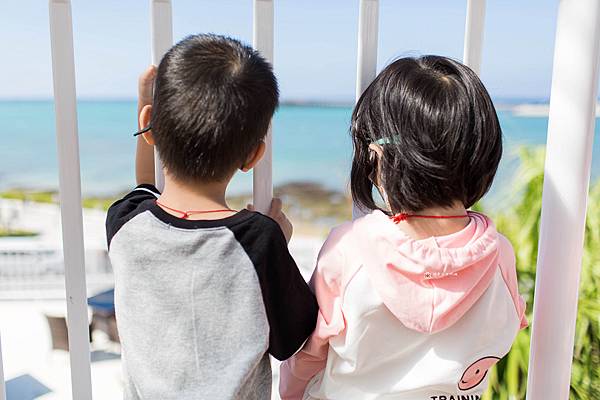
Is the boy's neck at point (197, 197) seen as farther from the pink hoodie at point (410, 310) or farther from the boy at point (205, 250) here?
the pink hoodie at point (410, 310)

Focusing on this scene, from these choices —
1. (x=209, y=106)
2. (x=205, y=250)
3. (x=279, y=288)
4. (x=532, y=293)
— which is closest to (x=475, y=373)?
(x=279, y=288)

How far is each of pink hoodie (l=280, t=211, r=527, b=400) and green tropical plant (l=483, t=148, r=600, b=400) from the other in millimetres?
1080

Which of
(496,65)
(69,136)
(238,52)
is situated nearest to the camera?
(238,52)

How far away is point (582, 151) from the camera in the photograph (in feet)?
3.16

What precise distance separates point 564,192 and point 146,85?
712 millimetres

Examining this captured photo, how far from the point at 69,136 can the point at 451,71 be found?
0.60 m

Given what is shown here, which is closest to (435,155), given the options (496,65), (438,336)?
(438,336)

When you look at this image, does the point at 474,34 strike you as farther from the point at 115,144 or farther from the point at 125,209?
the point at 115,144

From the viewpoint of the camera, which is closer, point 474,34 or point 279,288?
point 279,288

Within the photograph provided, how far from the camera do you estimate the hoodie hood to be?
81cm

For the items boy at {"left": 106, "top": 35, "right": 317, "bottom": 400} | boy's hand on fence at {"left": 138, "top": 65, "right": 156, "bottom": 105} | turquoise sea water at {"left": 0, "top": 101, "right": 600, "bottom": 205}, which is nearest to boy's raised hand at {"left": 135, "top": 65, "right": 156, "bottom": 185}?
boy's hand on fence at {"left": 138, "top": 65, "right": 156, "bottom": 105}

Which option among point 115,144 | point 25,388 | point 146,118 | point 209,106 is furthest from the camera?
point 115,144

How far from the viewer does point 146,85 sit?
91cm

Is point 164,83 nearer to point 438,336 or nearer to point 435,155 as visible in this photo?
point 435,155
